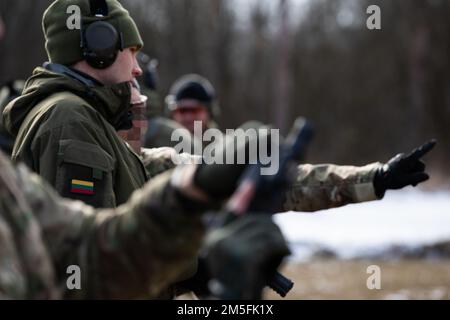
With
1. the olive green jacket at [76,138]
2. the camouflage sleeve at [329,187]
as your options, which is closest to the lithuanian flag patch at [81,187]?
the olive green jacket at [76,138]

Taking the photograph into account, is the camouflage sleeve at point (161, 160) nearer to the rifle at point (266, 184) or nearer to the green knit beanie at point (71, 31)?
the green knit beanie at point (71, 31)

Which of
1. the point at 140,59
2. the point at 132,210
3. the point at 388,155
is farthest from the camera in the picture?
the point at 388,155

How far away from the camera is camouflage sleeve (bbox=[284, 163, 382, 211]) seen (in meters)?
3.68

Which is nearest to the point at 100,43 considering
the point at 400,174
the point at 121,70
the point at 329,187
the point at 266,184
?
the point at 121,70

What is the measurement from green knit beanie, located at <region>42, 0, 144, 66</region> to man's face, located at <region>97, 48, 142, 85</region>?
0.15 ft

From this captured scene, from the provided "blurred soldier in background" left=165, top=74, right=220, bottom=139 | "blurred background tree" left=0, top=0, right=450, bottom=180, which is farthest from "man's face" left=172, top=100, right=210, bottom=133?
"blurred background tree" left=0, top=0, right=450, bottom=180

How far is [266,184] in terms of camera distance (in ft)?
6.93

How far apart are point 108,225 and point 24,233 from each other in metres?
0.27

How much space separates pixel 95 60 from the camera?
3756 millimetres

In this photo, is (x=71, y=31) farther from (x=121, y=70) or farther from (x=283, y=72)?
(x=283, y=72)

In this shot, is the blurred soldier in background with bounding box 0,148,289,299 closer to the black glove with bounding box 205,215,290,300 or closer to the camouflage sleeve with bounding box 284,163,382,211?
the black glove with bounding box 205,215,290,300

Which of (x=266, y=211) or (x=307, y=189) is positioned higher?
(x=266, y=211)
